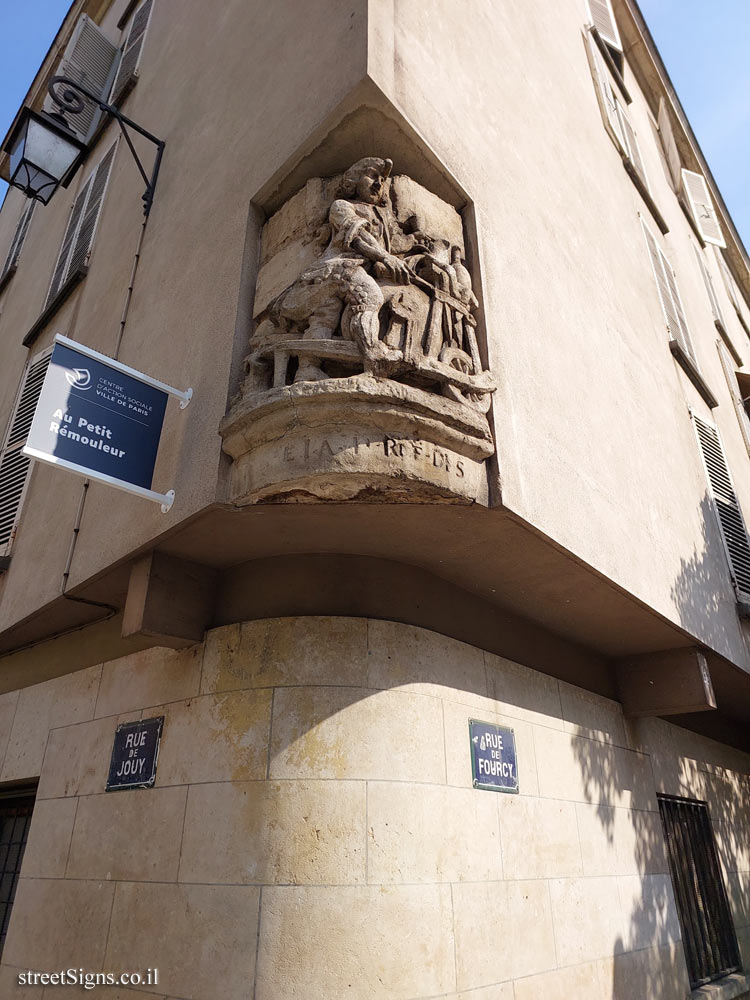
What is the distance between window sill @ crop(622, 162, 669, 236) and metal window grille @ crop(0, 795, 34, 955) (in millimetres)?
11280

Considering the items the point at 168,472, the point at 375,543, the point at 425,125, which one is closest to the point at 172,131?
the point at 425,125

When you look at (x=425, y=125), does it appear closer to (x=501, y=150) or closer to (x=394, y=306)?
(x=501, y=150)

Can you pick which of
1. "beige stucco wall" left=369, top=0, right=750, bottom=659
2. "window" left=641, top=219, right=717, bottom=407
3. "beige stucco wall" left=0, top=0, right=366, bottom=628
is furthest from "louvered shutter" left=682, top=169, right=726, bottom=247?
"beige stucco wall" left=0, top=0, right=366, bottom=628

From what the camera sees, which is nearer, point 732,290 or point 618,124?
point 618,124

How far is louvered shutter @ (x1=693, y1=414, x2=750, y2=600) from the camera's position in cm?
839

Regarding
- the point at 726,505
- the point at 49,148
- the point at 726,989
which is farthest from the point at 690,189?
the point at 726,989

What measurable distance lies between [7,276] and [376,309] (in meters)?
10.0

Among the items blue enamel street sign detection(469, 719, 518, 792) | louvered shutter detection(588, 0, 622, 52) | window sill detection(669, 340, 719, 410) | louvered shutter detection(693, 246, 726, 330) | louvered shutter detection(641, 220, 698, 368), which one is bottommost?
blue enamel street sign detection(469, 719, 518, 792)

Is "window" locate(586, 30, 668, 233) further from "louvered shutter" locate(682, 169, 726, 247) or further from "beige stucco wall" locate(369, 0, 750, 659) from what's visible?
"louvered shutter" locate(682, 169, 726, 247)

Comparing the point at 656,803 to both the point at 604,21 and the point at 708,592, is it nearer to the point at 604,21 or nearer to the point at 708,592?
the point at 708,592

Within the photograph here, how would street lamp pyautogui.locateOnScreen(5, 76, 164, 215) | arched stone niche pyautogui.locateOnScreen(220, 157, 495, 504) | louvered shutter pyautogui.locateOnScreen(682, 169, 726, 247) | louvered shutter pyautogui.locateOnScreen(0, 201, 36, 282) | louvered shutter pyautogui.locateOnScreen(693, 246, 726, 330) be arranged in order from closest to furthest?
1. arched stone niche pyautogui.locateOnScreen(220, 157, 495, 504)
2. street lamp pyautogui.locateOnScreen(5, 76, 164, 215)
3. louvered shutter pyautogui.locateOnScreen(0, 201, 36, 282)
4. louvered shutter pyautogui.locateOnScreen(693, 246, 726, 330)
5. louvered shutter pyautogui.locateOnScreen(682, 169, 726, 247)

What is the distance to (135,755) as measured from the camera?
202 inches

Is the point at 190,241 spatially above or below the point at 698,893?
above

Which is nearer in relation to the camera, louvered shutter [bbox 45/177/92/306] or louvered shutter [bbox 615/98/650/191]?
louvered shutter [bbox 45/177/92/306]
